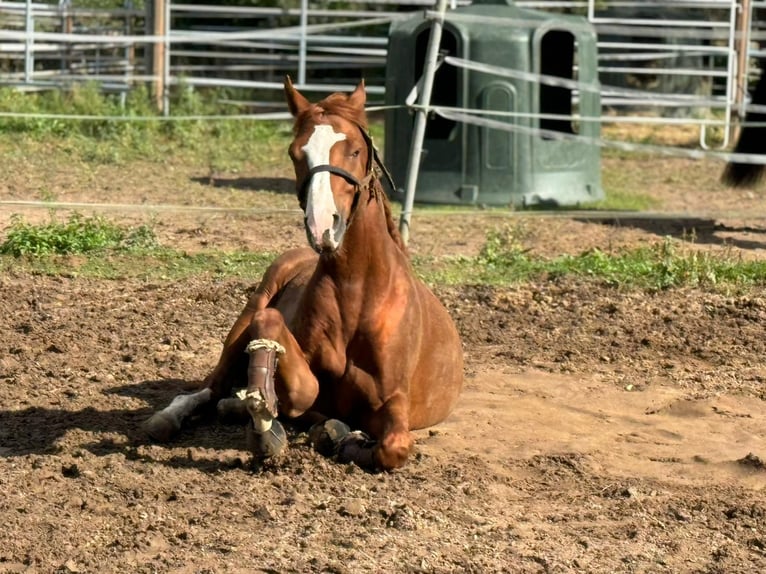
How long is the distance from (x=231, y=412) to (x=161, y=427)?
339 mm

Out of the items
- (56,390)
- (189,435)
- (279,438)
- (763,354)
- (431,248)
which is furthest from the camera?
(431,248)

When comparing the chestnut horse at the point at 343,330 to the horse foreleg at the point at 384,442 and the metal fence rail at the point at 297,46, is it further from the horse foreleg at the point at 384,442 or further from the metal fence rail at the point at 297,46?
the metal fence rail at the point at 297,46

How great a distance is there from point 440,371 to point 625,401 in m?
1.10

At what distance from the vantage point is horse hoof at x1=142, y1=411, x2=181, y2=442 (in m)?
4.91

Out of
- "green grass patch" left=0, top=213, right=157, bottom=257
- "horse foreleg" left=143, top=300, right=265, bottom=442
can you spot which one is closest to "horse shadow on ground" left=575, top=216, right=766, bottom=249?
"green grass patch" left=0, top=213, right=157, bottom=257

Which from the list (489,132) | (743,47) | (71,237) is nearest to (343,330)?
(71,237)

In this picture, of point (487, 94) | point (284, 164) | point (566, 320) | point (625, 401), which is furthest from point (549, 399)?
point (284, 164)

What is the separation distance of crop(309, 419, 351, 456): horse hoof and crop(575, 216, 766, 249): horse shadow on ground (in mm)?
5901

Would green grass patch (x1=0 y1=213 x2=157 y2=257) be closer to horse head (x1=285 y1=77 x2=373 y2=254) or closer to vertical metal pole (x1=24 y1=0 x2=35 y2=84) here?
horse head (x1=285 y1=77 x2=373 y2=254)

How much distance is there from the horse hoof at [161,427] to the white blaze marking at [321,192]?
3.83 feet

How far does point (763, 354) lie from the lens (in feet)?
22.0

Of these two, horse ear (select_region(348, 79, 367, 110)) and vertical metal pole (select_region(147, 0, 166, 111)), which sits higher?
vertical metal pole (select_region(147, 0, 166, 111))

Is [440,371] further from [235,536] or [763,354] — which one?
[763,354]

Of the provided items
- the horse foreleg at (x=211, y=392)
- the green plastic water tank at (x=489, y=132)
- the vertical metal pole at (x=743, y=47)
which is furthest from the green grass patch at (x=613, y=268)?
the vertical metal pole at (x=743, y=47)
